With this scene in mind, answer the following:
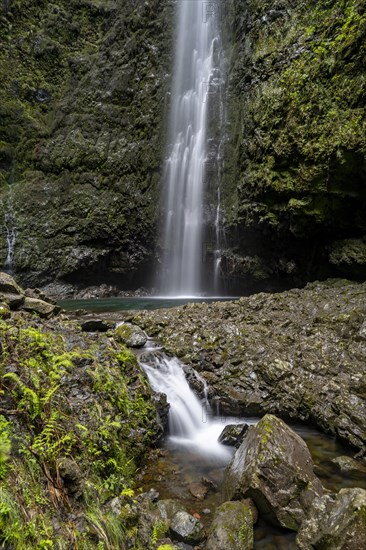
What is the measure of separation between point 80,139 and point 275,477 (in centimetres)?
2696

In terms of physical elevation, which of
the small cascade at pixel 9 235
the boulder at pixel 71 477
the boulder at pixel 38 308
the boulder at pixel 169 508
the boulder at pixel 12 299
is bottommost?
the boulder at pixel 169 508

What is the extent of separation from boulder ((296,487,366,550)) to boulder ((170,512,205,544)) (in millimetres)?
912

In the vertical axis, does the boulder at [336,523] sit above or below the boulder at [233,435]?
above

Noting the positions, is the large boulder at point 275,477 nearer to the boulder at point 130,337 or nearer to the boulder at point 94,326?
the boulder at point 130,337

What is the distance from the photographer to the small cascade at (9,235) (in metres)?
23.4

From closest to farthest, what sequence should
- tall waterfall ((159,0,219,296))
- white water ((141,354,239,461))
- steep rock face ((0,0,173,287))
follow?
white water ((141,354,239,461)) → tall waterfall ((159,0,219,296)) → steep rock face ((0,0,173,287))

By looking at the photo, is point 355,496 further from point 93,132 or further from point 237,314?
point 93,132

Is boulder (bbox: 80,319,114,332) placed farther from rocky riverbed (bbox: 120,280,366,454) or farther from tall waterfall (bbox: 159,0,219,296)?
tall waterfall (bbox: 159,0,219,296)

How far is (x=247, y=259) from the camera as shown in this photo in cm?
1855

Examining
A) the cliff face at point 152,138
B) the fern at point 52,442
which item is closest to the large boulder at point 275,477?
the fern at point 52,442

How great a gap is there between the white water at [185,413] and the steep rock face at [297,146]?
10.6 metres

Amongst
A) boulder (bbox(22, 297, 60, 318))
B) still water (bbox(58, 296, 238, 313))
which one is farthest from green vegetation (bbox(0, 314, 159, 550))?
still water (bbox(58, 296, 238, 313))

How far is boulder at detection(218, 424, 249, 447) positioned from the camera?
5055 millimetres

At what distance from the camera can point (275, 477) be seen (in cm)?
353
